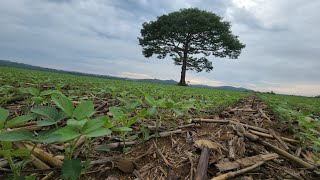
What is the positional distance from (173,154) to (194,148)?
17cm

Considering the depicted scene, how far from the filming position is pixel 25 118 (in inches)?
45.5

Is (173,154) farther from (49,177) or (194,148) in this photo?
(49,177)

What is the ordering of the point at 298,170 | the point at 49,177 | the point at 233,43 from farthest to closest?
the point at 233,43 → the point at 298,170 → the point at 49,177

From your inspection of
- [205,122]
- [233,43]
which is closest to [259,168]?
[205,122]

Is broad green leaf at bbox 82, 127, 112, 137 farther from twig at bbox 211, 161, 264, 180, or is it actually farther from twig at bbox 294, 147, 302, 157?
twig at bbox 294, 147, 302, 157

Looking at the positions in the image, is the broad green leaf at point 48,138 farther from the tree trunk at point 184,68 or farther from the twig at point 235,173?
the tree trunk at point 184,68

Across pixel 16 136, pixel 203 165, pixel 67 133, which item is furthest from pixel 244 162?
pixel 16 136

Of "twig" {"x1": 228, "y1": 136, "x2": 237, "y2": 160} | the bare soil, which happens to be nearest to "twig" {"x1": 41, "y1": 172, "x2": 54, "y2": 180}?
the bare soil

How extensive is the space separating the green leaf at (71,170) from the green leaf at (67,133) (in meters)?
0.22

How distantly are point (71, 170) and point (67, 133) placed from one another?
24cm

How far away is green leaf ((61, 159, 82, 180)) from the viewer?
116 cm

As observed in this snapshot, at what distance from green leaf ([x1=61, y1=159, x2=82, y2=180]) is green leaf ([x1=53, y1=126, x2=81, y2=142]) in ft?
0.72

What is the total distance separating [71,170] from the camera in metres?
1.18

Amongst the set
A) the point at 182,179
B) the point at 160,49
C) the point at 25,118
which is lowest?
the point at 182,179
